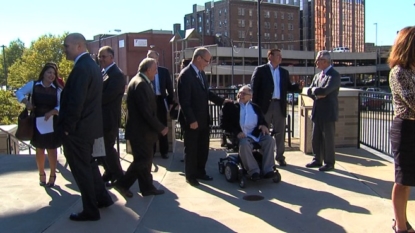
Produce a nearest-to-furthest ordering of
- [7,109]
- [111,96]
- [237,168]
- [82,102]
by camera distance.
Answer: [82,102] → [111,96] → [237,168] → [7,109]

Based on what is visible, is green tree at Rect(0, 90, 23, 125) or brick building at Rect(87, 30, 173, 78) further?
brick building at Rect(87, 30, 173, 78)

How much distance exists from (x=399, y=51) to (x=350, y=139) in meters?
4.71

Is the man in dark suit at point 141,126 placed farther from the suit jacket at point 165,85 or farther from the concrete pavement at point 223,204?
the suit jacket at point 165,85

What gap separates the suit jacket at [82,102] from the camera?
4.11m

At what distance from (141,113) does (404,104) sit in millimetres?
2832

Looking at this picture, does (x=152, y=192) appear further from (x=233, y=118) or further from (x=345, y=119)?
(x=345, y=119)

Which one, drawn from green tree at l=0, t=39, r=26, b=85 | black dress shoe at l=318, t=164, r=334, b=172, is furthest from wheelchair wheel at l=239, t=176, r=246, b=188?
green tree at l=0, t=39, r=26, b=85

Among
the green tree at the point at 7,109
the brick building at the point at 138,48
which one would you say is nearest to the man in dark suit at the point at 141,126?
the green tree at the point at 7,109

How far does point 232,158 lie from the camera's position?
603 cm

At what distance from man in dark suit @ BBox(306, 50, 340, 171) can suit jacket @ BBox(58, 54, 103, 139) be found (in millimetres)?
3373

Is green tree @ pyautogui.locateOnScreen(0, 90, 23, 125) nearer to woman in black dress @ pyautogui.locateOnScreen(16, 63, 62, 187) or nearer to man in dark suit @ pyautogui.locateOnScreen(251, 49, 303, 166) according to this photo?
woman in black dress @ pyautogui.locateOnScreen(16, 63, 62, 187)

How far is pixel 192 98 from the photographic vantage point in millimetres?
5891

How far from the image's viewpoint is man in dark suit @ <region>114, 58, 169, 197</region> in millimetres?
5031

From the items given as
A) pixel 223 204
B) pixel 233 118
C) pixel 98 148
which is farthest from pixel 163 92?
pixel 223 204
